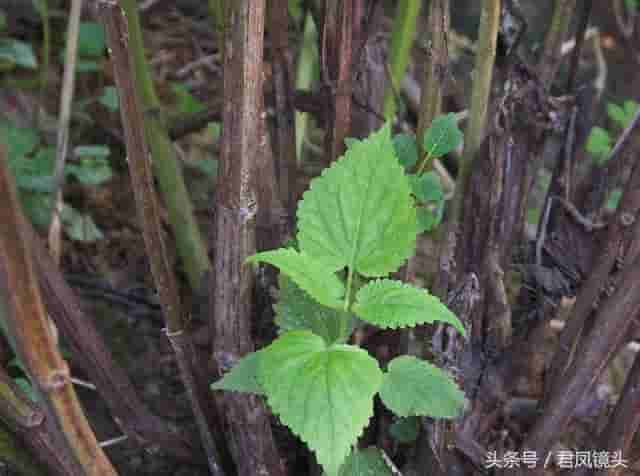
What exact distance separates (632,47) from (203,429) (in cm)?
75

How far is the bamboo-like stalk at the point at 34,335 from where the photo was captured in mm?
460

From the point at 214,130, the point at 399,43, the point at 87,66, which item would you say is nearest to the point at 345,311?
the point at 399,43

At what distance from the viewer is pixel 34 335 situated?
1.64 ft

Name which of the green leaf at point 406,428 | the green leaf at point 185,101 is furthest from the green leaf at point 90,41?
the green leaf at point 406,428

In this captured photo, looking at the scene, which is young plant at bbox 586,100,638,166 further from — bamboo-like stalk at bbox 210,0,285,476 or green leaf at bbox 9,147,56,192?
green leaf at bbox 9,147,56,192

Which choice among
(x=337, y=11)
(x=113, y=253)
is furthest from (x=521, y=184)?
(x=113, y=253)

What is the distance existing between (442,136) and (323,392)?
30 centimetres

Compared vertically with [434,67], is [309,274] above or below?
below

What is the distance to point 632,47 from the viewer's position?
1.02m

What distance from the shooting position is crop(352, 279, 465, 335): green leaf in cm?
56

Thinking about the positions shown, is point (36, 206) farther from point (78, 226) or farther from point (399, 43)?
point (399, 43)

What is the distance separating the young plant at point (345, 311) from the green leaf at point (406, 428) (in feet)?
0.50

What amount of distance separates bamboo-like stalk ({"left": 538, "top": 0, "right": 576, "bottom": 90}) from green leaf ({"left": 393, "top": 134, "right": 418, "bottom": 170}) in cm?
20

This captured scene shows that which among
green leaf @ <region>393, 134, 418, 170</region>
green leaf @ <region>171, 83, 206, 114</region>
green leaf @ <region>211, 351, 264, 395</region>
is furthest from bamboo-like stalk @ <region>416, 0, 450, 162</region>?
green leaf @ <region>171, 83, 206, 114</region>
